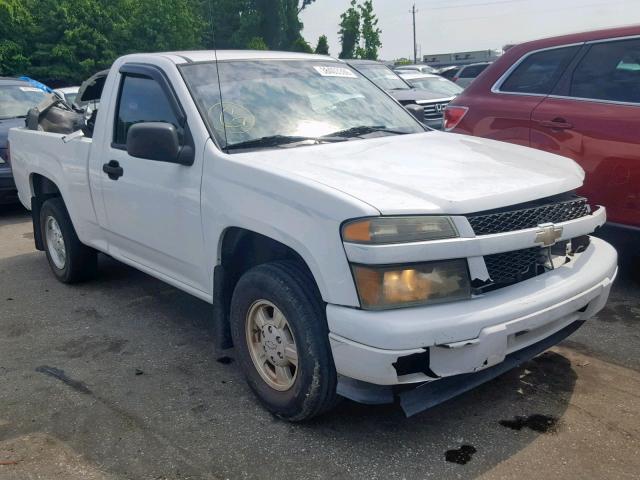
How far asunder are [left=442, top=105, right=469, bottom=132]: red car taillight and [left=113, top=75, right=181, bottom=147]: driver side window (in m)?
2.65

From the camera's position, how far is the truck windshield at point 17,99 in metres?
10.0

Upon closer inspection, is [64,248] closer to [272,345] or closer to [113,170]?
[113,170]

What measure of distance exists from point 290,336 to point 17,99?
8745mm

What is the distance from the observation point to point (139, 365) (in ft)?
13.6

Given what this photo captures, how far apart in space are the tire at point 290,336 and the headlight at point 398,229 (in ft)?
1.38

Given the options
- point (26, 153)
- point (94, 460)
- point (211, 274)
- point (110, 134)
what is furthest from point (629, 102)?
point (26, 153)

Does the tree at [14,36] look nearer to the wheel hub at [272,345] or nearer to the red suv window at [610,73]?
the red suv window at [610,73]

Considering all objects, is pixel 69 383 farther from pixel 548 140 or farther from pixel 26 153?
pixel 548 140

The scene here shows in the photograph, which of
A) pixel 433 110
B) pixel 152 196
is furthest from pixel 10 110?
pixel 152 196

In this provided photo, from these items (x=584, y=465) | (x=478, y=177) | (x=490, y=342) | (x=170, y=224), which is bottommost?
(x=584, y=465)

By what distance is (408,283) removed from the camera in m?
2.77

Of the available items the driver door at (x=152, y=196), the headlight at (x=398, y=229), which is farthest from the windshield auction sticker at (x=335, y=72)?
the headlight at (x=398, y=229)

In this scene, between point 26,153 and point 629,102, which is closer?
point 629,102

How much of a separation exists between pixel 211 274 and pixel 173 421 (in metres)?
0.79
